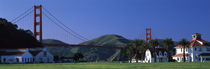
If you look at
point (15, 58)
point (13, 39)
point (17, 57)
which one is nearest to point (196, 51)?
point (17, 57)

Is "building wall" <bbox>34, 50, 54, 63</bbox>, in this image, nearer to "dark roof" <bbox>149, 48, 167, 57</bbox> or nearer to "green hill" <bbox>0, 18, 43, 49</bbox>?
"green hill" <bbox>0, 18, 43, 49</bbox>

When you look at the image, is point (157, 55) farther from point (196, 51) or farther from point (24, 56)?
point (24, 56)

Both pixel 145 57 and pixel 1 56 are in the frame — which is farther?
pixel 145 57

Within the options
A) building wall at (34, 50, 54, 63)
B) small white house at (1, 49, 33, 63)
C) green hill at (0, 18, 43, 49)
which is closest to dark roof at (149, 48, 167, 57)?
building wall at (34, 50, 54, 63)

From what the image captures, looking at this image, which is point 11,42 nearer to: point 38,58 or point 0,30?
point 0,30

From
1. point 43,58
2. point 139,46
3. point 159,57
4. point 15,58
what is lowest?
point 159,57

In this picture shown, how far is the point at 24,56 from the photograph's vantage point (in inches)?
3755

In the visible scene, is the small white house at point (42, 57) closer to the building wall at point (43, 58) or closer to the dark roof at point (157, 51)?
the building wall at point (43, 58)

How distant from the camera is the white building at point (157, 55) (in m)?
112

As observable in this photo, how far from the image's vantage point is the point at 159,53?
373ft

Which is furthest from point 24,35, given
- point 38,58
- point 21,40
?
point 38,58

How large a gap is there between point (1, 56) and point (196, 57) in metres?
57.6

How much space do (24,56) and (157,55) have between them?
140 ft

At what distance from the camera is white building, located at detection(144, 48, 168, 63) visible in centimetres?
11188
